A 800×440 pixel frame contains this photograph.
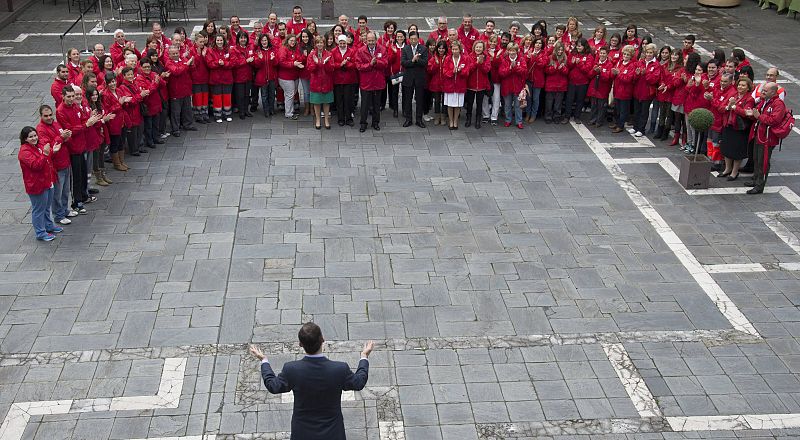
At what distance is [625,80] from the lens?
48.0 feet

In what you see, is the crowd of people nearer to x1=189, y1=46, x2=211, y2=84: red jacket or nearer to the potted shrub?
x1=189, y1=46, x2=211, y2=84: red jacket

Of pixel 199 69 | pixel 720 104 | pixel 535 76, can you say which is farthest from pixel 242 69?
pixel 720 104

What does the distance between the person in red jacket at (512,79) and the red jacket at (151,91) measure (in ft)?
18.7

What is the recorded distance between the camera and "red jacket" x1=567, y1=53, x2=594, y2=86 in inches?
590

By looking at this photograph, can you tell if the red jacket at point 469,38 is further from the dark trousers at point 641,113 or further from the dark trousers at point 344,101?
the dark trousers at point 641,113

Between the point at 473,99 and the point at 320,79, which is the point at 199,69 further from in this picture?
the point at 473,99

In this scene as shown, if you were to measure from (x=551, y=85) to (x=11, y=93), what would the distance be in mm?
10278

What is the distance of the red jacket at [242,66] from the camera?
14.9 metres

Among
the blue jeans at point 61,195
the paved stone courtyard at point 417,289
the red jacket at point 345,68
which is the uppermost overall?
the red jacket at point 345,68

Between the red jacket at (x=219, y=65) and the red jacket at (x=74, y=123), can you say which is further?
the red jacket at (x=219, y=65)

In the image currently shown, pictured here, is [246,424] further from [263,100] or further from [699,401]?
[263,100]

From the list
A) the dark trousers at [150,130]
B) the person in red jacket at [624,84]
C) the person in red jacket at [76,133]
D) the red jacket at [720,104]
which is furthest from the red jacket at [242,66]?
the red jacket at [720,104]

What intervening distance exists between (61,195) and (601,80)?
8.91m

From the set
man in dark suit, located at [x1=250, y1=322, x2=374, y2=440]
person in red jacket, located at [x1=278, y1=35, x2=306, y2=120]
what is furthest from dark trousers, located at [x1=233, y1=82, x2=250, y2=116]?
man in dark suit, located at [x1=250, y1=322, x2=374, y2=440]
